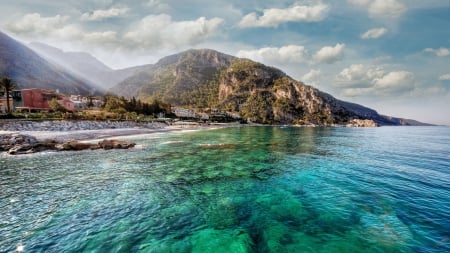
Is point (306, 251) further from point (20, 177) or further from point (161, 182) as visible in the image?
point (20, 177)

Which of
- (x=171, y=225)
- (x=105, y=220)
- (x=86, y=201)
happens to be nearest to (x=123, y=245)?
(x=171, y=225)

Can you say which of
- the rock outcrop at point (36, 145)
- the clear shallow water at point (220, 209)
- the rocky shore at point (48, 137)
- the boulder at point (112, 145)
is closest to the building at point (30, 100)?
the rocky shore at point (48, 137)

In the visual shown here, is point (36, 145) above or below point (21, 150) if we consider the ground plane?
above

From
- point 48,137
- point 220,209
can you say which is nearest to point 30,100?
point 48,137

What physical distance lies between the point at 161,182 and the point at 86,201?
5.92 metres

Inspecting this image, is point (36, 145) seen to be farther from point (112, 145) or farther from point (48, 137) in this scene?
point (48, 137)

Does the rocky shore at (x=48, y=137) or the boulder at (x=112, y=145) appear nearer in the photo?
the rocky shore at (x=48, y=137)

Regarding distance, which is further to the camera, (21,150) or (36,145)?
(36,145)

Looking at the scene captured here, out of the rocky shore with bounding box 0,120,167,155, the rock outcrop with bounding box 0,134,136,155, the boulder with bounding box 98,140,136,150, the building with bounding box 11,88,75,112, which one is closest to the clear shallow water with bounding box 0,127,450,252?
the rock outcrop with bounding box 0,134,136,155

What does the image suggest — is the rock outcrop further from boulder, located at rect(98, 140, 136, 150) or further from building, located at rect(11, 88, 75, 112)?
building, located at rect(11, 88, 75, 112)

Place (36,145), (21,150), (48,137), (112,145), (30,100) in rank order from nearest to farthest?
(21,150)
(36,145)
(112,145)
(48,137)
(30,100)

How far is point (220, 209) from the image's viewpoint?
1355 cm

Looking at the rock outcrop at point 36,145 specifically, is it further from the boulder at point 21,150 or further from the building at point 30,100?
the building at point 30,100

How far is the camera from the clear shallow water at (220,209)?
9844 mm
